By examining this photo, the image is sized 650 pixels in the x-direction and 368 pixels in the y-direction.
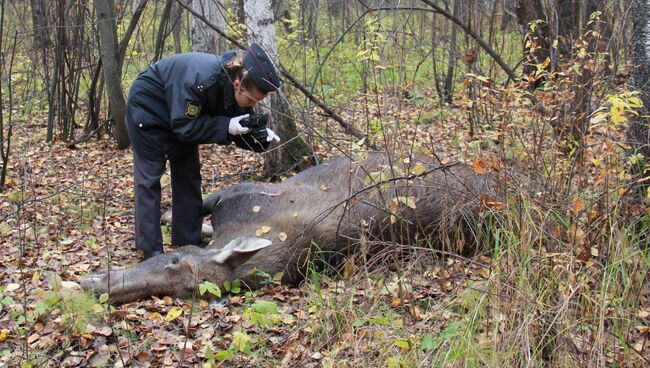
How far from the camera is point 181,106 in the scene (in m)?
5.38

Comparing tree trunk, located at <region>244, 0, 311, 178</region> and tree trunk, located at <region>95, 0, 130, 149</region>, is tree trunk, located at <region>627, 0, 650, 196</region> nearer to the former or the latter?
tree trunk, located at <region>244, 0, 311, 178</region>

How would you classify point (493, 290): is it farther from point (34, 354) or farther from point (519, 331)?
point (34, 354)

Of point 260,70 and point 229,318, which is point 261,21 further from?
point 229,318

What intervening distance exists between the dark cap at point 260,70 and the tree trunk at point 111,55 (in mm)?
4009

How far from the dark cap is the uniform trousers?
1.20 m

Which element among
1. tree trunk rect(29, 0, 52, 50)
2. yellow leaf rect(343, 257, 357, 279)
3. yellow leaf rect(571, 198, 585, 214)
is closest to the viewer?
yellow leaf rect(571, 198, 585, 214)

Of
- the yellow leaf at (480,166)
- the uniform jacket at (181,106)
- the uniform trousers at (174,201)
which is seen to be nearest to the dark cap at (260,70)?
the uniform jacket at (181,106)

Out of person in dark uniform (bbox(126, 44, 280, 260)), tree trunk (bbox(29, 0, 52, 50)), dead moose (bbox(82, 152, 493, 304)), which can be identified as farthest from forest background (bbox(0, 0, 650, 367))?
tree trunk (bbox(29, 0, 52, 50))

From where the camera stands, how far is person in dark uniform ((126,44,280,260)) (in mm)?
5375

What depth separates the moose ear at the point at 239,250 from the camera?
207 inches

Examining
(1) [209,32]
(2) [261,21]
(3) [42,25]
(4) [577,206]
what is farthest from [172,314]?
(1) [209,32]

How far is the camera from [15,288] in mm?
5082

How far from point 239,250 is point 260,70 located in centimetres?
138

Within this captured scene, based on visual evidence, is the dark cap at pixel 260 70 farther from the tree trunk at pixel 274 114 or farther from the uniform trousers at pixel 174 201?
the tree trunk at pixel 274 114
